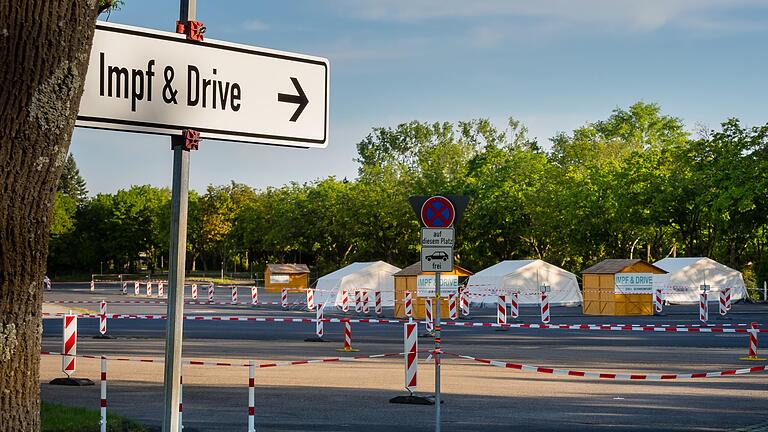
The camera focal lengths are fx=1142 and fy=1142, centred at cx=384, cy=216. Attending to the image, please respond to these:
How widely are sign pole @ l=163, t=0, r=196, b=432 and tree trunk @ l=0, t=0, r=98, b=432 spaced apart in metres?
0.56

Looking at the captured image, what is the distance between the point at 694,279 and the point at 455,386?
4605 centimetres

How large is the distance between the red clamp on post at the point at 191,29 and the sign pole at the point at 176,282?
25mm

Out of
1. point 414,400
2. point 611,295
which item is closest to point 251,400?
point 414,400

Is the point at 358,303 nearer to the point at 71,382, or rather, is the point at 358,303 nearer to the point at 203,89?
the point at 71,382

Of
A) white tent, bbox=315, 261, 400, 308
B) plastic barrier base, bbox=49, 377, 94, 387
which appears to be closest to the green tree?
white tent, bbox=315, 261, 400, 308

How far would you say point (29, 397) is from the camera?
12.4ft

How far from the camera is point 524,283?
60812 mm

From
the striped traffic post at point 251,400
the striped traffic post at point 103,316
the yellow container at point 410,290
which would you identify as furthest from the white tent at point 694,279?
the striped traffic post at point 251,400

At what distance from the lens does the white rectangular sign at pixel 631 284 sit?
51.6 metres

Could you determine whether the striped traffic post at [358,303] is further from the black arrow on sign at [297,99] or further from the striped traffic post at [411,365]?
the black arrow on sign at [297,99]

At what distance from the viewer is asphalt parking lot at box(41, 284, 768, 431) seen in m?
14.3

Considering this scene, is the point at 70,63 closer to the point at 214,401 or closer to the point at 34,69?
the point at 34,69

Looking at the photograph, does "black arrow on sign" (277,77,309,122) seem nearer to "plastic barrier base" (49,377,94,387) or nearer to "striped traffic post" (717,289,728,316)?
"plastic barrier base" (49,377,94,387)

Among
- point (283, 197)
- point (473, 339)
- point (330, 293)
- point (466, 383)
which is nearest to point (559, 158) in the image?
point (283, 197)
